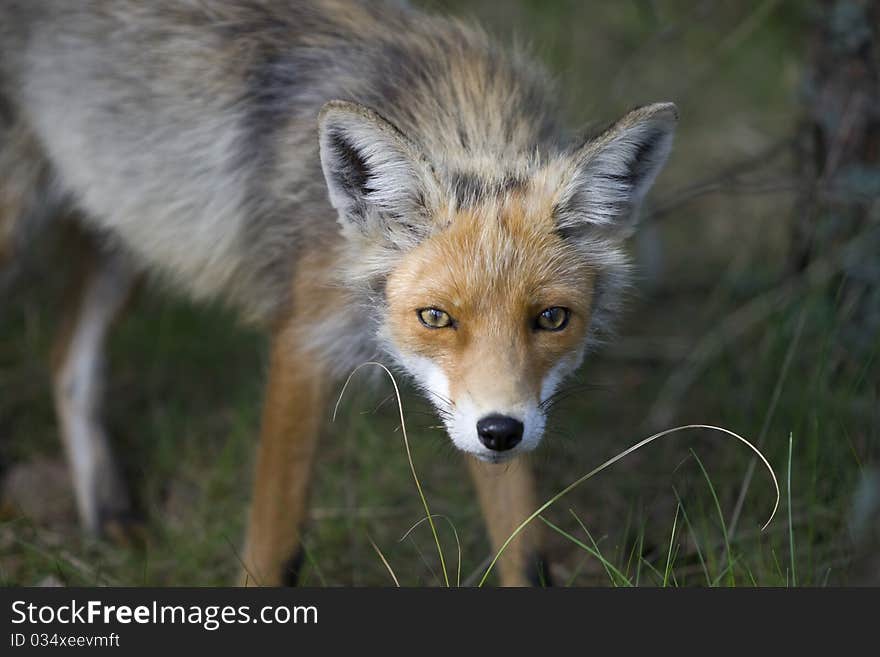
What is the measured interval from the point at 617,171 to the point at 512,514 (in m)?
1.49

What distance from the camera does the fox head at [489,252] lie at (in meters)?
2.92

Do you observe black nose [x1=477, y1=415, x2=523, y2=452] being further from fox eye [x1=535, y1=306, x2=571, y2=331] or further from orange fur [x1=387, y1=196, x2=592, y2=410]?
fox eye [x1=535, y1=306, x2=571, y2=331]

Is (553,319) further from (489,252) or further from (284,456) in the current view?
(284,456)

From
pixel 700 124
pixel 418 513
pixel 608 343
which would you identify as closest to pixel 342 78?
pixel 608 343

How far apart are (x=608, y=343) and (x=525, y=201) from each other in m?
0.71

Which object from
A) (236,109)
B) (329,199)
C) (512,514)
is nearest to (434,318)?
(329,199)

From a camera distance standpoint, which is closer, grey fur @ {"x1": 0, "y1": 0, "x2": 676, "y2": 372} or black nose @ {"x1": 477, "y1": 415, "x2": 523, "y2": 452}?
black nose @ {"x1": 477, "y1": 415, "x2": 523, "y2": 452}

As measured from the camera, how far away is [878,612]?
2863mm

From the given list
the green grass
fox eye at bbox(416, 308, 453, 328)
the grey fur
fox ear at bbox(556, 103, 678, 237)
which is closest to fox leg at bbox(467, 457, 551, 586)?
the green grass

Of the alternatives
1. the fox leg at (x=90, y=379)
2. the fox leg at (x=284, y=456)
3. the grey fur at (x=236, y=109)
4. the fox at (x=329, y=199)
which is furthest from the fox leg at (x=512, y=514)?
the fox leg at (x=90, y=379)

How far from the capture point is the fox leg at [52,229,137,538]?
5.03 metres

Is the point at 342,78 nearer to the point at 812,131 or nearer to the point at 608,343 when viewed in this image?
the point at 608,343

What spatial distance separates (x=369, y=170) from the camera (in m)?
3.25

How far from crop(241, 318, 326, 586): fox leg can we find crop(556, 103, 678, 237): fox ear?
1176 millimetres
